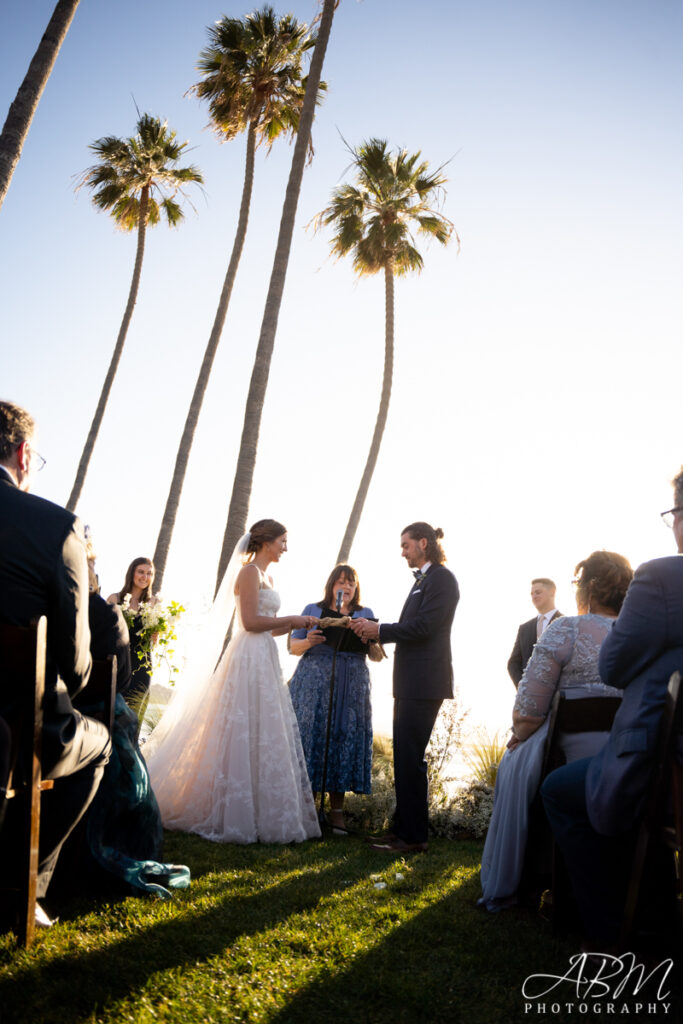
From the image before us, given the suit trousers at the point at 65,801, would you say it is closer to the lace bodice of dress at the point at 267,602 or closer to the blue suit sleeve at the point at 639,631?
the blue suit sleeve at the point at 639,631

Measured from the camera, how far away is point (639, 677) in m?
2.86

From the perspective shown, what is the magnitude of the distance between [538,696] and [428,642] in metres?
2.25

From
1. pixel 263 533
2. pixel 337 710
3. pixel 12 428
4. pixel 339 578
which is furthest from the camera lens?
pixel 339 578

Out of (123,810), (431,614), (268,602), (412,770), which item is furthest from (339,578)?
(123,810)

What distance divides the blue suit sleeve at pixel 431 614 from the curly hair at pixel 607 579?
216 centimetres

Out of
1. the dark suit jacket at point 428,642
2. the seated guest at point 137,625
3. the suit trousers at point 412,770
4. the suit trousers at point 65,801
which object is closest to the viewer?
the suit trousers at point 65,801

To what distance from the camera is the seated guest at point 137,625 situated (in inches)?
287

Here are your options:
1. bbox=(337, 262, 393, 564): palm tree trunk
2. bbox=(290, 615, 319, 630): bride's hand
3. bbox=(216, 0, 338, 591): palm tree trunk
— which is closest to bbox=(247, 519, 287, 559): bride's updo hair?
bbox=(290, 615, 319, 630): bride's hand

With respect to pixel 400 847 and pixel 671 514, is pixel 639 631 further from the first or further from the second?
pixel 400 847

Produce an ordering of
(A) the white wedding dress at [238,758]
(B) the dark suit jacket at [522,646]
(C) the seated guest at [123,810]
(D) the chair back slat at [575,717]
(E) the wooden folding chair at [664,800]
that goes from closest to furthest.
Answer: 1. (E) the wooden folding chair at [664,800]
2. (D) the chair back slat at [575,717]
3. (C) the seated guest at [123,810]
4. (A) the white wedding dress at [238,758]
5. (B) the dark suit jacket at [522,646]

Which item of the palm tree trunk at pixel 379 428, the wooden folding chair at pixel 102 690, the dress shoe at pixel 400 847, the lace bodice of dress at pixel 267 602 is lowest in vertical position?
the dress shoe at pixel 400 847

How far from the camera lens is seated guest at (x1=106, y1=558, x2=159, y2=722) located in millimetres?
7281

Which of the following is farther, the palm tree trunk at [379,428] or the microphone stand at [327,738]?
the palm tree trunk at [379,428]

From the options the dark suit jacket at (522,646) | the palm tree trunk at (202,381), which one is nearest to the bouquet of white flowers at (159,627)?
the dark suit jacket at (522,646)
